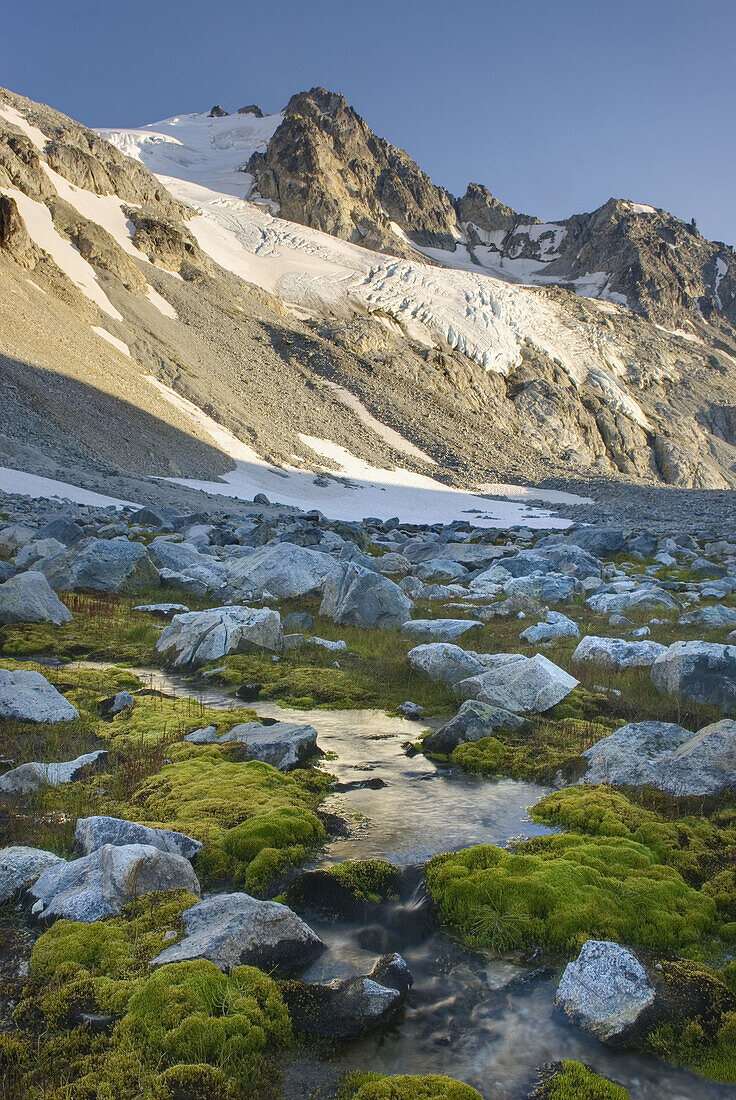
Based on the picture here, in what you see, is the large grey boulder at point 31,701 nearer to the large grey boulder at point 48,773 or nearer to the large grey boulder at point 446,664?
the large grey boulder at point 48,773

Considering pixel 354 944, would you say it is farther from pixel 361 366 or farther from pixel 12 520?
pixel 361 366

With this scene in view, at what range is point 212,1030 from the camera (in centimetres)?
357

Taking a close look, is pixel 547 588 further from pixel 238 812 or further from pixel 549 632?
pixel 238 812

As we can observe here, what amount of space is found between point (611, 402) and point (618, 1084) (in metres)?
111

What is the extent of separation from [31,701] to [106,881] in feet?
13.3

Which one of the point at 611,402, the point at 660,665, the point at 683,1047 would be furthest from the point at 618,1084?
the point at 611,402

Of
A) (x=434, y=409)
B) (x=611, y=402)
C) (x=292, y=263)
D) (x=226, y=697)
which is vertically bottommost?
(x=226, y=697)

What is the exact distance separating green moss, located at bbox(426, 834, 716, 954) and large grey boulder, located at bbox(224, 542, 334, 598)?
10998 millimetres

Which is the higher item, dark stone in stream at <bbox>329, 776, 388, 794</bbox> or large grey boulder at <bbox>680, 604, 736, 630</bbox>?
large grey boulder at <bbox>680, 604, 736, 630</bbox>

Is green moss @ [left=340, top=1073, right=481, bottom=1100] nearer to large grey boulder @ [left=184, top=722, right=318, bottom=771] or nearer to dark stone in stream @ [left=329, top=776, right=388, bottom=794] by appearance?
dark stone in stream @ [left=329, top=776, right=388, bottom=794]

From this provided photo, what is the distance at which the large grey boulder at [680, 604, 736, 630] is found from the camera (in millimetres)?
14562

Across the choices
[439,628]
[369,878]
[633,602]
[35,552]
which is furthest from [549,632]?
[35,552]

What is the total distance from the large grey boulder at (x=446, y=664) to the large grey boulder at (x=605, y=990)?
19.1 ft

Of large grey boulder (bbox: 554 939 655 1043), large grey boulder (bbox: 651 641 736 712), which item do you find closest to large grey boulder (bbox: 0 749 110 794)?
large grey boulder (bbox: 554 939 655 1043)
